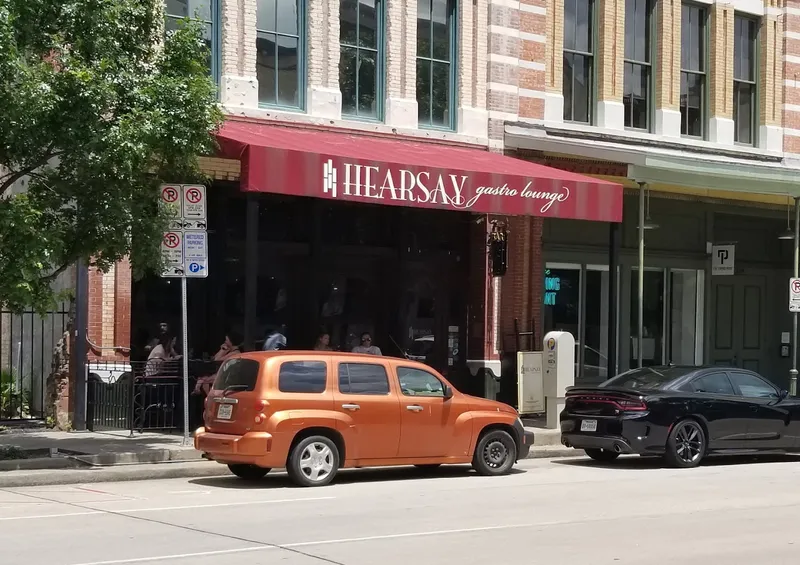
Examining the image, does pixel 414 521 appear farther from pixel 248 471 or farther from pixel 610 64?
pixel 610 64

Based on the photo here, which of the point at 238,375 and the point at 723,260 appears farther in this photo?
the point at 723,260

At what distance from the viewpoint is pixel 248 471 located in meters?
14.9

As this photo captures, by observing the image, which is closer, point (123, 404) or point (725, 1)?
point (123, 404)

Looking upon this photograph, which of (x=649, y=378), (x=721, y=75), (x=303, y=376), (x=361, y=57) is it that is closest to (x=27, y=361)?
(x=361, y=57)

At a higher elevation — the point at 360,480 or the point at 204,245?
the point at 204,245

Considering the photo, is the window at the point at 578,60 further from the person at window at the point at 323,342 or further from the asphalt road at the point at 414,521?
the asphalt road at the point at 414,521

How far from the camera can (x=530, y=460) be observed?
18.2m

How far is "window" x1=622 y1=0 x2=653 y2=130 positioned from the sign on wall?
3214 mm

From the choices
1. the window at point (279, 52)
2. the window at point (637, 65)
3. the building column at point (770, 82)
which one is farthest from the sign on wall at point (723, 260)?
the window at point (279, 52)

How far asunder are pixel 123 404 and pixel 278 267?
12.7 feet

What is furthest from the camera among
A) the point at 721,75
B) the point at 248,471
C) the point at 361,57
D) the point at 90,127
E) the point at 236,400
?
the point at 721,75

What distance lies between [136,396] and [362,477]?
4877 millimetres

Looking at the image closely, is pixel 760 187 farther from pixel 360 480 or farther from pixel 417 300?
pixel 360 480

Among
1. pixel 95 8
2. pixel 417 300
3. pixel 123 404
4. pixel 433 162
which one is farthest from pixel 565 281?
pixel 95 8
